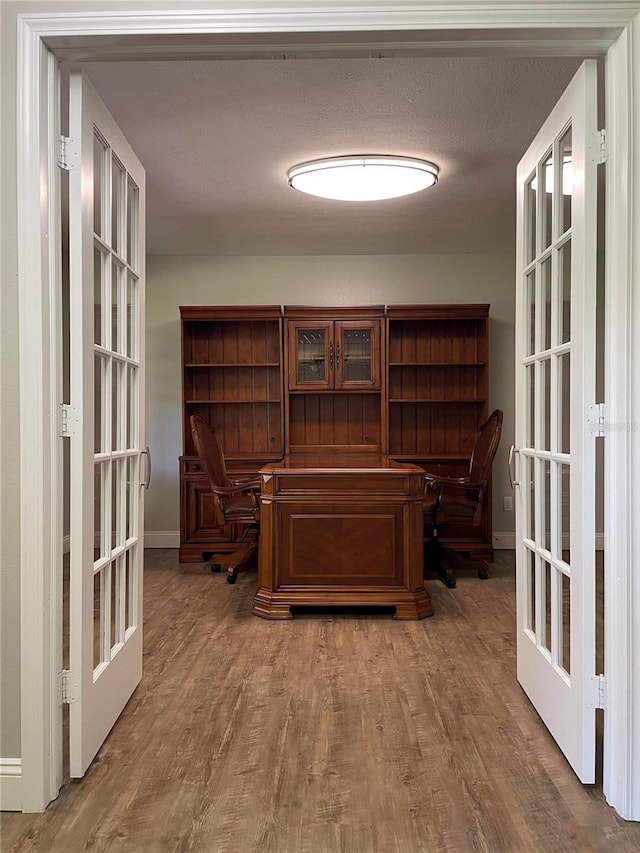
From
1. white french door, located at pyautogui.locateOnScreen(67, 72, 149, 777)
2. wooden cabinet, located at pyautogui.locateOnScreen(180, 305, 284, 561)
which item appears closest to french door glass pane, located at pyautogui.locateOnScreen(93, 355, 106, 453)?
white french door, located at pyautogui.locateOnScreen(67, 72, 149, 777)

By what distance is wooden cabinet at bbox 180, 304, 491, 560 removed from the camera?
569cm

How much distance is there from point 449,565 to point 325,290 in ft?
8.63

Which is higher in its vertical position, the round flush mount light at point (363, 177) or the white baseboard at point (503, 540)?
the round flush mount light at point (363, 177)

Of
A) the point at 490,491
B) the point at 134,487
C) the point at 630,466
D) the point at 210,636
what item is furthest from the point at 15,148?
the point at 490,491

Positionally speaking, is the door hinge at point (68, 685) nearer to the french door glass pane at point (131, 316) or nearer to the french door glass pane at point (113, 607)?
the french door glass pane at point (113, 607)

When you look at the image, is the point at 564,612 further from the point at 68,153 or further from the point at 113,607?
the point at 68,153

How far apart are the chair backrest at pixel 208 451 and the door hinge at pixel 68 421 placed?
257cm

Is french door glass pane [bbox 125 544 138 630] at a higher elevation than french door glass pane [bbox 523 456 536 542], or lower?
lower

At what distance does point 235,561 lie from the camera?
5.12m

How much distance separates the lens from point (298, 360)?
5.79 metres

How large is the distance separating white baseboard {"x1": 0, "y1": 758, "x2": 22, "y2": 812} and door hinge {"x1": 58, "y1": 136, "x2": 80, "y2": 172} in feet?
5.59

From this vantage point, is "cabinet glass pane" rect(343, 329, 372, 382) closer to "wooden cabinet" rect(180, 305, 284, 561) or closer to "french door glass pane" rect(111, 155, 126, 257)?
"wooden cabinet" rect(180, 305, 284, 561)

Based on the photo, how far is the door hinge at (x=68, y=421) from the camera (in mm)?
2008

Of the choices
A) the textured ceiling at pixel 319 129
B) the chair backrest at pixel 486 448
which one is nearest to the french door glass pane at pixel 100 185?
the textured ceiling at pixel 319 129
